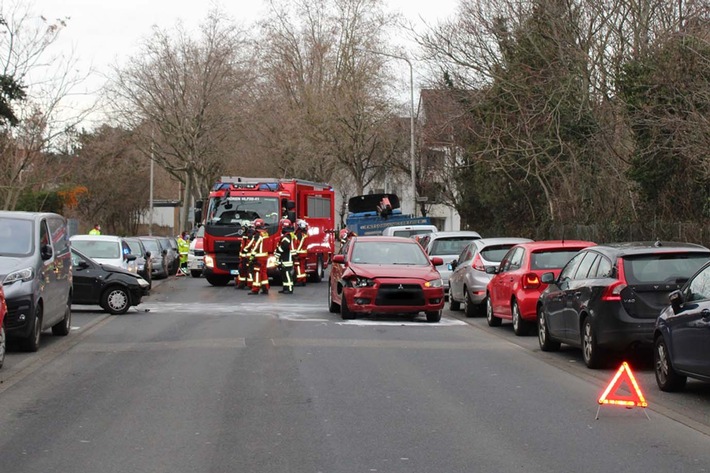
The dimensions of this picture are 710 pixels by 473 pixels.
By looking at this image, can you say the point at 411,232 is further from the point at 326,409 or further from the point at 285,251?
the point at 326,409

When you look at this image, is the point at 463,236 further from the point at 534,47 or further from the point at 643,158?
the point at 534,47

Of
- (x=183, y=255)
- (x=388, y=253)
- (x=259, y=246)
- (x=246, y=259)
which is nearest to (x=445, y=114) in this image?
(x=183, y=255)

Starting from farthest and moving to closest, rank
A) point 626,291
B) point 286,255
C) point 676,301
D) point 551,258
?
point 286,255 < point 551,258 < point 626,291 < point 676,301

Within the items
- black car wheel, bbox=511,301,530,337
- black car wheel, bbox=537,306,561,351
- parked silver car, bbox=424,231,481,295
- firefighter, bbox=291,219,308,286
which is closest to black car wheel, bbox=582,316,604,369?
black car wheel, bbox=537,306,561,351

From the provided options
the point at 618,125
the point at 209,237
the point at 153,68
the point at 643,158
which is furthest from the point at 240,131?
the point at 643,158

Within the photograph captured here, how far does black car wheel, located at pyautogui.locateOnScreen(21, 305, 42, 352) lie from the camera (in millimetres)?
13797

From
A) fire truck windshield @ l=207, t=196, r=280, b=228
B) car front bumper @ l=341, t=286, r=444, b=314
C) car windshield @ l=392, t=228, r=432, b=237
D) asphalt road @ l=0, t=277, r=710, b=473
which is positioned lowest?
asphalt road @ l=0, t=277, r=710, b=473

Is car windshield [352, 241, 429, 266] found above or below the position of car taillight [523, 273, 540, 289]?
above

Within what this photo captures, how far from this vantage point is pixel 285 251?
2684cm

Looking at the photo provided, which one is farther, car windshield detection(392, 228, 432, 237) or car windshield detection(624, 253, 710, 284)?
car windshield detection(392, 228, 432, 237)

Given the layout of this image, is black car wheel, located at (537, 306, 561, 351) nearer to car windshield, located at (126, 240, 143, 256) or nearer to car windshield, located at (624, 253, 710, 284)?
car windshield, located at (624, 253, 710, 284)

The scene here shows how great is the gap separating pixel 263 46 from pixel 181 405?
175 feet

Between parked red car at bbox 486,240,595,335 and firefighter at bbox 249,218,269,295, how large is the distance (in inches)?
387

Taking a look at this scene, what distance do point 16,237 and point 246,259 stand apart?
14658 millimetres
